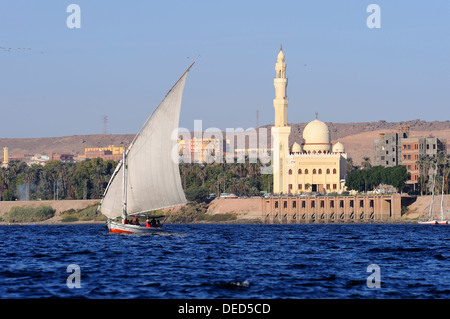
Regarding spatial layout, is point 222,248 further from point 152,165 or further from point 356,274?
point 356,274

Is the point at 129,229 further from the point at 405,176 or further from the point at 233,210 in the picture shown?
the point at 405,176

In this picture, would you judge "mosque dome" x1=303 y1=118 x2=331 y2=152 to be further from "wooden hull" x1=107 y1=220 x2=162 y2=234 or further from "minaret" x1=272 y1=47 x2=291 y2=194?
"wooden hull" x1=107 y1=220 x2=162 y2=234

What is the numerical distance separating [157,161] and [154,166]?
0.55 metres

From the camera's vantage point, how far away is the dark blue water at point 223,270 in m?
37.1

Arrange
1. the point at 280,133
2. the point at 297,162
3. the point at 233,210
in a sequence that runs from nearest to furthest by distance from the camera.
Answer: the point at 233,210 < the point at 297,162 < the point at 280,133

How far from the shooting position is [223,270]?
4622 cm

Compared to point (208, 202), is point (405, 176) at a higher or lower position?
higher

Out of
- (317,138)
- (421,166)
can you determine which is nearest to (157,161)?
(421,166)

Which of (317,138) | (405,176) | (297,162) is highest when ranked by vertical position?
(317,138)

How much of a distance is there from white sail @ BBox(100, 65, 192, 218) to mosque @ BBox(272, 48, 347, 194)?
10670 cm

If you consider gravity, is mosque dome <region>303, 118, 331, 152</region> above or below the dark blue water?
above

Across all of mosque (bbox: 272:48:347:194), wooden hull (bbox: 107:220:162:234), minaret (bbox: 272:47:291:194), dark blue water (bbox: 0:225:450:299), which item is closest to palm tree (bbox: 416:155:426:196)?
mosque (bbox: 272:48:347:194)

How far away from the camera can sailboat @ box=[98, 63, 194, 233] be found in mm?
72688
